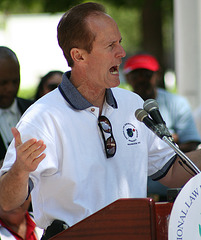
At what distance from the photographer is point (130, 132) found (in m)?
3.06

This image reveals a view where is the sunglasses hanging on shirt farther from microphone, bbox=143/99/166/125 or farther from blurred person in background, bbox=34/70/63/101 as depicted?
blurred person in background, bbox=34/70/63/101

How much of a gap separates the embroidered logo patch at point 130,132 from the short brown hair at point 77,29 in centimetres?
45

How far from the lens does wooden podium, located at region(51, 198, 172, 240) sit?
2320mm

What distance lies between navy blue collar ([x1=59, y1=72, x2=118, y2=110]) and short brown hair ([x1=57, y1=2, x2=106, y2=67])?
0.63 ft

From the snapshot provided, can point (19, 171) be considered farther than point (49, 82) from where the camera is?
No

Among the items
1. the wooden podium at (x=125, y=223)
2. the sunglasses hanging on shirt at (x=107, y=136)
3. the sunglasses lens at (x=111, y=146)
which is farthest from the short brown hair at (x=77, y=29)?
the wooden podium at (x=125, y=223)

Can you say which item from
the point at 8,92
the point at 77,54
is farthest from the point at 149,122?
the point at 8,92

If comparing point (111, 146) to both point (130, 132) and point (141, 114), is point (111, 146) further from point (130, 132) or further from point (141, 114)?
point (141, 114)

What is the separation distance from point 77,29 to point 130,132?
24.0 inches

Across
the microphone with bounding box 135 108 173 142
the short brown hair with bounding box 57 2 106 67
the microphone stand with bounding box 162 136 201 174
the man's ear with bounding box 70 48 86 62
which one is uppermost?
the short brown hair with bounding box 57 2 106 67

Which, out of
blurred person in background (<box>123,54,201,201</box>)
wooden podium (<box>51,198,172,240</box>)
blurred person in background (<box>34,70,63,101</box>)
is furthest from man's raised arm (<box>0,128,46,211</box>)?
blurred person in background (<box>123,54,201,201</box>)

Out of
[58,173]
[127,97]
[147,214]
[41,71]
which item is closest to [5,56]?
[127,97]

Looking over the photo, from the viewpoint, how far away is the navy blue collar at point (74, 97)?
2.96 metres

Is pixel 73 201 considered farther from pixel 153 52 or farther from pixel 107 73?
pixel 153 52
